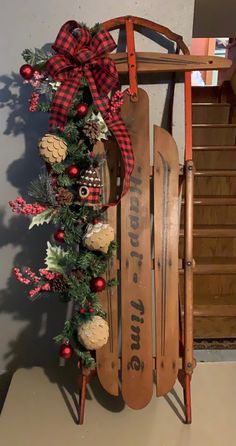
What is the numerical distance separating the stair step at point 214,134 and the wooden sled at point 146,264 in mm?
1634

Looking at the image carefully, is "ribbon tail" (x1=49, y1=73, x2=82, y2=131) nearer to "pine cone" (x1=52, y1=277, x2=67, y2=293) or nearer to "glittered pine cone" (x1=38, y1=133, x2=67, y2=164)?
"glittered pine cone" (x1=38, y1=133, x2=67, y2=164)

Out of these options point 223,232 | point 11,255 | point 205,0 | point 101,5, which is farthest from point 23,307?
point 205,0

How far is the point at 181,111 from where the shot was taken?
3.99 feet

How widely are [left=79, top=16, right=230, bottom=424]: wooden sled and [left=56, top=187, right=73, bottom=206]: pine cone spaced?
130 mm

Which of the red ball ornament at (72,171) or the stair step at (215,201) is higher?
the stair step at (215,201)

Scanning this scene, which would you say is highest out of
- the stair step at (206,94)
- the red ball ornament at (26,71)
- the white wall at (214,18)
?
the stair step at (206,94)

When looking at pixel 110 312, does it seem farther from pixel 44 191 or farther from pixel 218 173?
pixel 218 173

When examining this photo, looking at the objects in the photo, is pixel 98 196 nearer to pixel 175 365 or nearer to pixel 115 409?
pixel 175 365

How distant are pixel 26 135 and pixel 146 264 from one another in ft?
1.78

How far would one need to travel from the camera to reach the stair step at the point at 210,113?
286 cm

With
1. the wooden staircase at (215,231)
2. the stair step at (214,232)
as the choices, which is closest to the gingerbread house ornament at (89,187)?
the wooden staircase at (215,231)

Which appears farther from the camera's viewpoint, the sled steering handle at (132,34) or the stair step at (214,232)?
the stair step at (214,232)

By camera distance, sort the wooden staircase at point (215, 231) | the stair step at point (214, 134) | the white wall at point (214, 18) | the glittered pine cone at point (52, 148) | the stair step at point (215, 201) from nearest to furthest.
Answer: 1. the glittered pine cone at point (52, 148)
2. the white wall at point (214, 18)
3. the wooden staircase at point (215, 231)
4. the stair step at point (215, 201)
5. the stair step at point (214, 134)

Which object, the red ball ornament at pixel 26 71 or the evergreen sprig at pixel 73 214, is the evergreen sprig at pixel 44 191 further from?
the red ball ornament at pixel 26 71
